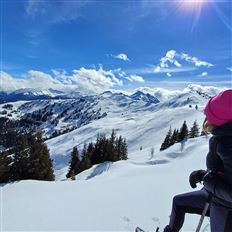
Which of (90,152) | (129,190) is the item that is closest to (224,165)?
(129,190)

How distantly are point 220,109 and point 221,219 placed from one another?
1.45m

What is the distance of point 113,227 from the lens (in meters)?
6.89

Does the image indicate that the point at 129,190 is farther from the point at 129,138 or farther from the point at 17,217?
the point at 129,138

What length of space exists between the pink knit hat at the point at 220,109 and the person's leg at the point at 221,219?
113 cm

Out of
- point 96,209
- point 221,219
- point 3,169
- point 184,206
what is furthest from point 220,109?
point 3,169

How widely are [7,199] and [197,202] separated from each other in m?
7.59

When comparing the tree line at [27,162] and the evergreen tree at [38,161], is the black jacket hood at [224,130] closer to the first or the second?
the tree line at [27,162]

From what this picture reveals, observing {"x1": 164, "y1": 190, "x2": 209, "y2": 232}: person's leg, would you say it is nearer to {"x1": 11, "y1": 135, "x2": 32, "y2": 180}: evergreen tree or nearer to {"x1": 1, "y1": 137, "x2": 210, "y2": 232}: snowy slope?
{"x1": 1, "y1": 137, "x2": 210, "y2": 232}: snowy slope

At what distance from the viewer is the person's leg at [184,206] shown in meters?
4.61

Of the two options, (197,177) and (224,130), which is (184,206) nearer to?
(197,177)

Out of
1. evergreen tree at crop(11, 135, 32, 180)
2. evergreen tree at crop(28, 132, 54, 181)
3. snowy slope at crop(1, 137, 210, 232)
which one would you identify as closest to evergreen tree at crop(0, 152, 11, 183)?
evergreen tree at crop(11, 135, 32, 180)

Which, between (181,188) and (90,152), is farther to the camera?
(90,152)

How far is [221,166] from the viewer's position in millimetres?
3844

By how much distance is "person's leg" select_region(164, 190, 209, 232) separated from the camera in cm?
461
